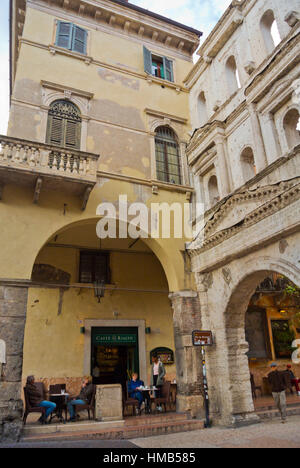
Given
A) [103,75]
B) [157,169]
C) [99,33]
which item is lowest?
[157,169]

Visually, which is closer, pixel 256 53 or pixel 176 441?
pixel 176 441

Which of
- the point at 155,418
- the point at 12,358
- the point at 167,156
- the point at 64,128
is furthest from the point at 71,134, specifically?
the point at 155,418

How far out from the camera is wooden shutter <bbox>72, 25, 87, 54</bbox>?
12.2 metres

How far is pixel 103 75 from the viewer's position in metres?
12.2

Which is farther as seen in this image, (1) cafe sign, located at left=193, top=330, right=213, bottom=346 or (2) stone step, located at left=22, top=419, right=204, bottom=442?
(1) cafe sign, located at left=193, top=330, right=213, bottom=346

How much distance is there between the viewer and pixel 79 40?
12.4 m

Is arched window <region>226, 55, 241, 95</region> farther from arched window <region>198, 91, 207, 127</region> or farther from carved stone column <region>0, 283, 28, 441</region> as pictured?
carved stone column <region>0, 283, 28, 441</region>

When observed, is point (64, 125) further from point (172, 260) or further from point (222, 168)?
point (172, 260)

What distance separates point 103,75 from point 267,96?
5.97m

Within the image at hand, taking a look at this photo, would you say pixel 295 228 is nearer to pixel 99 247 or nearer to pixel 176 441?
pixel 176 441

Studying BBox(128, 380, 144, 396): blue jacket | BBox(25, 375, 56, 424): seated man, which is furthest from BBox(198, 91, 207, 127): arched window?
BBox(25, 375, 56, 424): seated man

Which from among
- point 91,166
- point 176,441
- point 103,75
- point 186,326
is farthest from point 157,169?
point 176,441

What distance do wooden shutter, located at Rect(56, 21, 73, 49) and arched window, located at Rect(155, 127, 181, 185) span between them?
4.27 m
